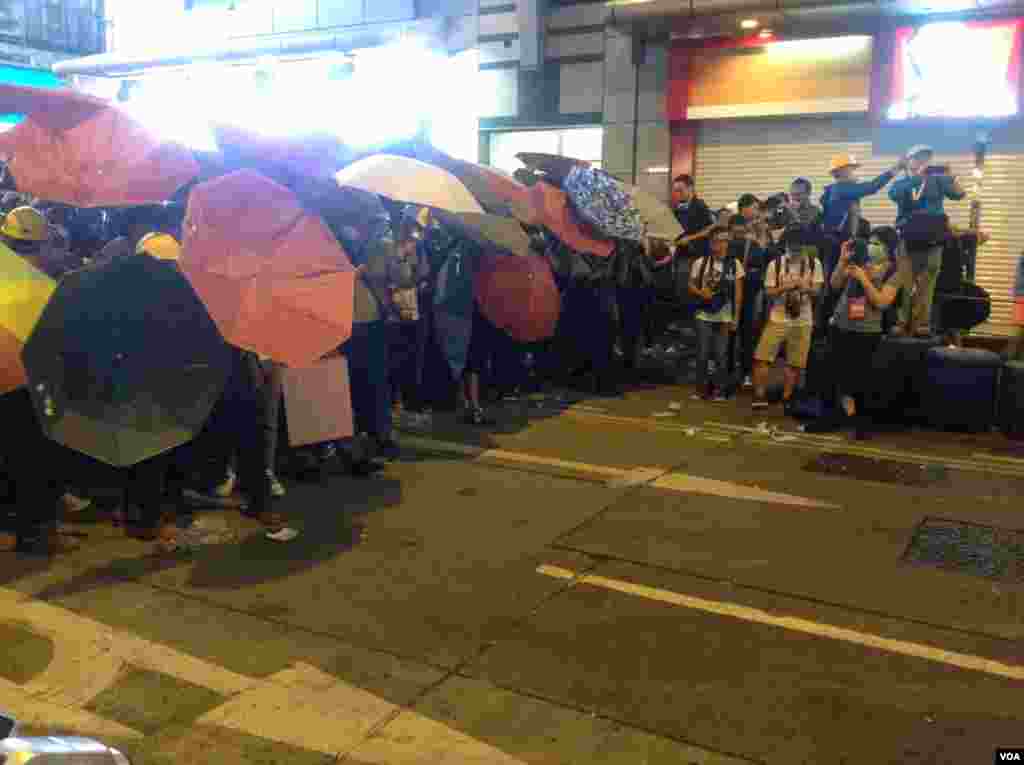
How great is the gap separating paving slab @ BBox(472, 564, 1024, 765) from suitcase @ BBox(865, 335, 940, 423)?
5267 mm

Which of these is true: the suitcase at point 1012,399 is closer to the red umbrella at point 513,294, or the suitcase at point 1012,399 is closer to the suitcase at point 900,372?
the suitcase at point 900,372

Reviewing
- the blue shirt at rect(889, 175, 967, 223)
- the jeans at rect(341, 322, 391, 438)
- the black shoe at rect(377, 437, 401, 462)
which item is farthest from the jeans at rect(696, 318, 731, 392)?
the jeans at rect(341, 322, 391, 438)

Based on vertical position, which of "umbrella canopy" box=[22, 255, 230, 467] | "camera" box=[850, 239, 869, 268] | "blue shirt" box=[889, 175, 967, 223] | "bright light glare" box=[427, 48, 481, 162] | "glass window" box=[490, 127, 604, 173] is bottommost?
"umbrella canopy" box=[22, 255, 230, 467]

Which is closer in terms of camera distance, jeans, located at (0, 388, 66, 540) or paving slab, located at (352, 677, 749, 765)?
paving slab, located at (352, 677, 749, 765)

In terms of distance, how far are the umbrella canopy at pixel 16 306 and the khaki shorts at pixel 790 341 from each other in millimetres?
6855

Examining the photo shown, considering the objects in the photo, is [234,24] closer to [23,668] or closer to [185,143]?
[185,143]

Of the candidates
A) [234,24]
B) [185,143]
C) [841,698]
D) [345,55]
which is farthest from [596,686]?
[234,24]

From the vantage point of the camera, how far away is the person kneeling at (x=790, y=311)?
978 centimetres

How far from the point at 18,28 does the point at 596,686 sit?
34695 millimetres

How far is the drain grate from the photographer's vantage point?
18.8ft

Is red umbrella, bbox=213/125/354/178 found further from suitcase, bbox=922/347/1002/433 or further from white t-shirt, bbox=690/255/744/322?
suitcase, bbox=922/347/1002/433

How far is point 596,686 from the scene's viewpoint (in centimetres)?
429

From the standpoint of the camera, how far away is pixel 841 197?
417 inches

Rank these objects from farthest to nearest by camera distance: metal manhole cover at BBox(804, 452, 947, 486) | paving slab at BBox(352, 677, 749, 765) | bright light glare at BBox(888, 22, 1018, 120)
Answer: bright light glare at BBox(888, 22, 1018, 120) → metal manhole cover at BBox(804, 452, 947, 486) → paving slab at BBox(352, 677, 749, 765)
